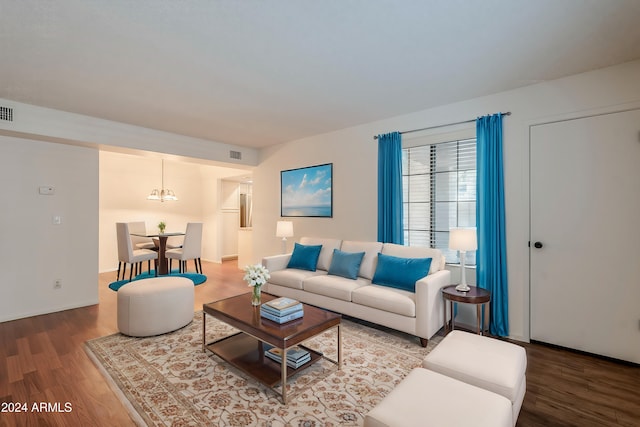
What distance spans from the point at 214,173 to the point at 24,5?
6.13 m

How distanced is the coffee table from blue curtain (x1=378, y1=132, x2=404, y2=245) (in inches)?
68.4

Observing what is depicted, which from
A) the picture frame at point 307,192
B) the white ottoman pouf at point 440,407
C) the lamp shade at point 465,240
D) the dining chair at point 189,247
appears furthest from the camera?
the dining chair at point 189,247

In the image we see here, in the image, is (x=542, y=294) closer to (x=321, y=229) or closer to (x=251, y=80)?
(x=321, y=229)

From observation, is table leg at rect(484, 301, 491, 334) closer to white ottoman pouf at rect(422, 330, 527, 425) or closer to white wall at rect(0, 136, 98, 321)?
white ottoman pouf at rect(422, 330, 527, 425)

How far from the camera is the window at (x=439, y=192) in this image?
353cm

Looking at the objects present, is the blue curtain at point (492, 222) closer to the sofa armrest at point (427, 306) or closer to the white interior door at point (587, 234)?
the white interior door at point (587, 234)

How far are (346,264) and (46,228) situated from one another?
4.02 meters

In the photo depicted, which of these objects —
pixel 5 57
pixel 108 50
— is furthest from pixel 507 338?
pixel 5 57

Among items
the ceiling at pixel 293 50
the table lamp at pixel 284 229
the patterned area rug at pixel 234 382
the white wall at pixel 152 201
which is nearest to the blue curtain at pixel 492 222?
the ceiling at pixel 293 50

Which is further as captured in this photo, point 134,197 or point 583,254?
point 134,197

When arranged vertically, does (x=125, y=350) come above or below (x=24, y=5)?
below

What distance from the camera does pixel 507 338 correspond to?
10.3 feet

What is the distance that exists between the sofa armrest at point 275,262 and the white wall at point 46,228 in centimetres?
252

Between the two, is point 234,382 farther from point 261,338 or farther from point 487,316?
point 487,316
